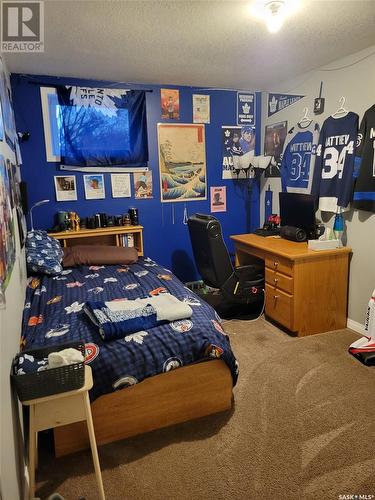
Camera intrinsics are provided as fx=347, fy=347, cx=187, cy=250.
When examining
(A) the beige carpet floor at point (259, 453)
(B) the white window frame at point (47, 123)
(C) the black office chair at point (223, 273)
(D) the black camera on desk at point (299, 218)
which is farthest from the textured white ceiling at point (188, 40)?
(A) the beige carpet floor at point (259, 453)

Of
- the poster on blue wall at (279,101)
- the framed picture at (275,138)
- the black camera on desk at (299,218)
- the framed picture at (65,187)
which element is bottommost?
the black camera on desk at (299,218)

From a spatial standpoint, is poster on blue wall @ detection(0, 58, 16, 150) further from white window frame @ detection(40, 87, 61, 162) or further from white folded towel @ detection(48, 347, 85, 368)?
white folded towel @ detection(48, 347, 85, 368)

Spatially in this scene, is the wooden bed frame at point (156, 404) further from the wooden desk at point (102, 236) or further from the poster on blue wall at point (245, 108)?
the poster on blue wall at point (245, 108)

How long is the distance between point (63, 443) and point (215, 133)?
338 cm

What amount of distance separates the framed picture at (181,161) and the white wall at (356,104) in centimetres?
125

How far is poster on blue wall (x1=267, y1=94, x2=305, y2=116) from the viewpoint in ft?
11.8

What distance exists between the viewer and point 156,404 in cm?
191

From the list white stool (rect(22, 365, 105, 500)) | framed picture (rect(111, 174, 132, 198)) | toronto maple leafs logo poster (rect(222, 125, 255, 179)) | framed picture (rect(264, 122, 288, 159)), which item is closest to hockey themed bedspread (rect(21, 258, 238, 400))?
white stool (rect(22, 365, 105, 500))

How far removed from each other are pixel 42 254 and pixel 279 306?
7.01ft

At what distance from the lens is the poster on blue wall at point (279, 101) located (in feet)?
11.8

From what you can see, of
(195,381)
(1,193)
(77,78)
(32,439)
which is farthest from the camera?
(77,78)

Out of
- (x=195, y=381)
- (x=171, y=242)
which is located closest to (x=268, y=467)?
(x=195, y=381)

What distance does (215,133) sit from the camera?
13.2 feet

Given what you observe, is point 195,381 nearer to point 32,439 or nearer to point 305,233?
point 32,439
